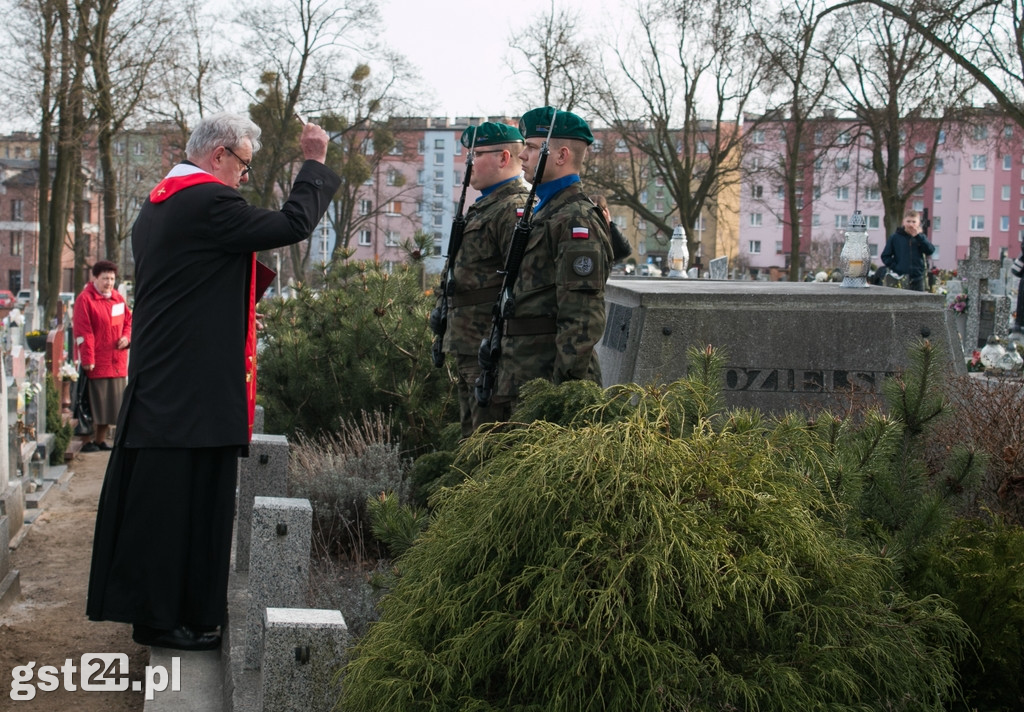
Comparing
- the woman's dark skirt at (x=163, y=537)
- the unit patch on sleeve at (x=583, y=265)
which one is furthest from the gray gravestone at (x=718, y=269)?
the woman's dark skirt at (x=163, y=537)

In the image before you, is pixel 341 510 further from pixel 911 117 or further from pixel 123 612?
pixel 911 117

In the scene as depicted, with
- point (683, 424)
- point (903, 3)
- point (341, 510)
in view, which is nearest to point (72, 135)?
point (903, 3)

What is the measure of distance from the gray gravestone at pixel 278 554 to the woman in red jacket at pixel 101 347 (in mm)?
8455

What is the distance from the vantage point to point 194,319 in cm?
436

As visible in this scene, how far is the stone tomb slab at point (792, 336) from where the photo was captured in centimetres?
636

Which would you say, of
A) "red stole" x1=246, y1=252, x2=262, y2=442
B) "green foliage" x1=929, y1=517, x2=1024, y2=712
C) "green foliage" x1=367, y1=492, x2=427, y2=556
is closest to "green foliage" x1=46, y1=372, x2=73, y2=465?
"red stole" x1=246, y1=252, x2=262, y2=442

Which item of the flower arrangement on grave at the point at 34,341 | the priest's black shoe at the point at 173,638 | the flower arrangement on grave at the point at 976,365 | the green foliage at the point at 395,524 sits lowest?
the priest's black shoe at the point at 173,638

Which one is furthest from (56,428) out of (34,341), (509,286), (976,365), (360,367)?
(976,365)

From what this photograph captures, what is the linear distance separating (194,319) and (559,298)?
1.38 meters

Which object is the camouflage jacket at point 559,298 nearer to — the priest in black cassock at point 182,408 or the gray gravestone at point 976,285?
the priest in black cassock at point 182,408

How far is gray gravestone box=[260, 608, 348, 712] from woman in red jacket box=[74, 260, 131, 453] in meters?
9.50

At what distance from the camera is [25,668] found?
5062 millimetres

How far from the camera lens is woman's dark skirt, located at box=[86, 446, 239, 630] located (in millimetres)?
4332

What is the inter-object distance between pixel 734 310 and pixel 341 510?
90.2 inches
